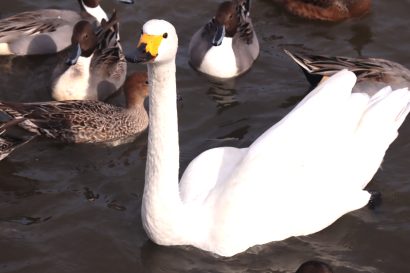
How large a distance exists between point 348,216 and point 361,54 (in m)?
3.58

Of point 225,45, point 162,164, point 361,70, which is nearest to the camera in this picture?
point 162,164

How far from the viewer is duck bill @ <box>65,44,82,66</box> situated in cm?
934

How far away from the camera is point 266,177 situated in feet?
22.6

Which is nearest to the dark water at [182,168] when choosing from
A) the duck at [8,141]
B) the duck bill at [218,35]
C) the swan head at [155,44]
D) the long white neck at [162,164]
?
the duck at [8,141]

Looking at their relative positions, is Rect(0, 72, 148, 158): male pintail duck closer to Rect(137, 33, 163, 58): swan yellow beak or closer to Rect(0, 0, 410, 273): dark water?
Rect(0, 0, 410, 273): dark water

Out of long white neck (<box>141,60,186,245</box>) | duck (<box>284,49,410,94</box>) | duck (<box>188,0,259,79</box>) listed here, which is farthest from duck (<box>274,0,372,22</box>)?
long white neck (<box>141,60,186,245</box>)

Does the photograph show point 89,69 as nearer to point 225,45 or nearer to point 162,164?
point 225,45

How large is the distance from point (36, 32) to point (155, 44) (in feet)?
15.9

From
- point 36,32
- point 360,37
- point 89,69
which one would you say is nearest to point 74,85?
point 89,69

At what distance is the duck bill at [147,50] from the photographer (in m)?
5.83

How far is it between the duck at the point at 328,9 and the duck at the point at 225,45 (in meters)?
1.04

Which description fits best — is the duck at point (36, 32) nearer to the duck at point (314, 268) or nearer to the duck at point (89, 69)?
the duck at point (89, 69)

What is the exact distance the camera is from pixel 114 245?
7.26 meters

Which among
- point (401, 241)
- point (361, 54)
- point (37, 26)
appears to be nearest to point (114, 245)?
point (401, 241)
